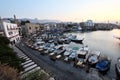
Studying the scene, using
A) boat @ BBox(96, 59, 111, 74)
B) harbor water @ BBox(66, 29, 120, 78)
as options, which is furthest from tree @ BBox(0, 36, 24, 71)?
harbor water @ BBox(66, 29, 120, 78)

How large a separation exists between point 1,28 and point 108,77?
1481 inches

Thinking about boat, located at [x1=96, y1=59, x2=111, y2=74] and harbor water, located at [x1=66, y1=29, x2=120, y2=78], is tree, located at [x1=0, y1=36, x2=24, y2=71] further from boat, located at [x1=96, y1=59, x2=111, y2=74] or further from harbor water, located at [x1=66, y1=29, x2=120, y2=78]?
harbor water, located at [x1=66, y1=29, x2=120, y2=78]

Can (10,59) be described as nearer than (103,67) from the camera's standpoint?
Yes

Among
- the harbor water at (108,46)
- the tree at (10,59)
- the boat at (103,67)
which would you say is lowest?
the harbor water at (108,46)

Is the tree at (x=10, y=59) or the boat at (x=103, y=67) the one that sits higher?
the tree at (x=10, y=59)

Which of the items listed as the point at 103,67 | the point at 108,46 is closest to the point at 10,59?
the point at 103,67

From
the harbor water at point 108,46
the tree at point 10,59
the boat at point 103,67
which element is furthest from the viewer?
the harbor water at point 108,46

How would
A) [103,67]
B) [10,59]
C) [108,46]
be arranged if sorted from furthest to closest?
[108,46], [103,67], [10,59]

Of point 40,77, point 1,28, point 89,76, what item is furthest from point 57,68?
point 1,28

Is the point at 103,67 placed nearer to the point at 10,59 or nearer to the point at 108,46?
the point at 10,59

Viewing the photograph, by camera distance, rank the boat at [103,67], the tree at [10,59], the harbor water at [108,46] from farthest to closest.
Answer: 1. the harbor water at [108,46]
2. the boat at [103,67]
3. the tree at [10,59]

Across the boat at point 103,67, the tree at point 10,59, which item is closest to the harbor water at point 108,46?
the boat at point 103,67

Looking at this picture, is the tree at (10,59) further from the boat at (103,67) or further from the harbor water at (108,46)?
the harbor water at (108,46)

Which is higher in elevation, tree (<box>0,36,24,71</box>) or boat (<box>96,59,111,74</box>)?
tree (<box>0,36,24,71</box>)
